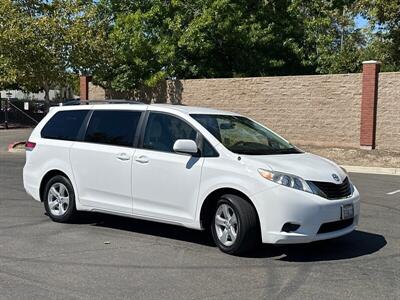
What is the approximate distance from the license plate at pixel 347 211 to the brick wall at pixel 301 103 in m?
14.0

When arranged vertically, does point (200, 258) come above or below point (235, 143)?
below

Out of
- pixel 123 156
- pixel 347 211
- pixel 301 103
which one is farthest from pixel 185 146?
pixel 301 103

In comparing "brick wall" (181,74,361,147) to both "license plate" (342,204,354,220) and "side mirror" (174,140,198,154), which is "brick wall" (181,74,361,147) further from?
"side mirror" (174,140,198,154)

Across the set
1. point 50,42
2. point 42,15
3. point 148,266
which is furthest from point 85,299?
point 42,15

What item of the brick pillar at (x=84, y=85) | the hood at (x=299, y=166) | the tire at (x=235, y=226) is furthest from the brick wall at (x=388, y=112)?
the tire at (x=235, y=226)

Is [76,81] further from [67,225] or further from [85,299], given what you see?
[85,299]

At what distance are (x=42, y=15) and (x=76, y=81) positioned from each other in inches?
140

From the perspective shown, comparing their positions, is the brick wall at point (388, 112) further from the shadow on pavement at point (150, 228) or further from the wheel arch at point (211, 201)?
the wheel arch at point (211, 201)

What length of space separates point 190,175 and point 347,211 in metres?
1.83

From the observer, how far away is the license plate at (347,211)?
6.71m

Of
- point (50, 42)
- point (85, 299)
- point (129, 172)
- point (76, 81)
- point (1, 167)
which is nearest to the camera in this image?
point (85, 299)

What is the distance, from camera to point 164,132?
753cm

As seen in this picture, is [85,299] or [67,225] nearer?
[85,299]

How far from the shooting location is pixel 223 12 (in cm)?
2425
